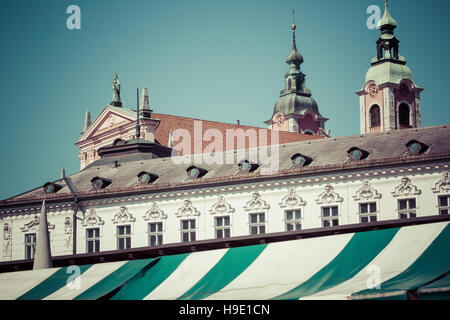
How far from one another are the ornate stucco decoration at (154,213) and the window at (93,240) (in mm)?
3594

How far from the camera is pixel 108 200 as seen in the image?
49.0 m

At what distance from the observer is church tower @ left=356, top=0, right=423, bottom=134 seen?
96875 millimetres

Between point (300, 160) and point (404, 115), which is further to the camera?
point (404, 115)

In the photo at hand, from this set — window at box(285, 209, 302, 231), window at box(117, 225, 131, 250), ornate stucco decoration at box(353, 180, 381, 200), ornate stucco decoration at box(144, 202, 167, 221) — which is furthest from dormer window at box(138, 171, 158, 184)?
ornate stucco decoration at box(353, 180, 381, 200)

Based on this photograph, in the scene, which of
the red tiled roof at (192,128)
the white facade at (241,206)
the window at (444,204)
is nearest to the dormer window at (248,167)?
the white facade at (241,206)

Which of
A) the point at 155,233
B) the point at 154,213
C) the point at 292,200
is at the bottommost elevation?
the point at 155,233

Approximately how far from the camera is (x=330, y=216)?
1709 inches

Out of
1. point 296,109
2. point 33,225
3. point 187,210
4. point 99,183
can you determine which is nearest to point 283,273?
point 187,210

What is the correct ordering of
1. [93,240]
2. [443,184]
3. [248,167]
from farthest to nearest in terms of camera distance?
[93,240] → [248,167] → [443,184]

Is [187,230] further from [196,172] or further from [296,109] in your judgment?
[296,109]

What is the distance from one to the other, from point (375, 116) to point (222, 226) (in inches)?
2232

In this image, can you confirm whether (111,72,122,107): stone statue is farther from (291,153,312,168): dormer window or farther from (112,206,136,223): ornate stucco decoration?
(291,153,312,168): dormer window

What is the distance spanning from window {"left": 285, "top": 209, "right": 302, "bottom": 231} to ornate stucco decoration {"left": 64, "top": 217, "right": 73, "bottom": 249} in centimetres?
1403
